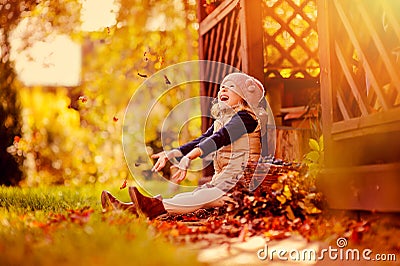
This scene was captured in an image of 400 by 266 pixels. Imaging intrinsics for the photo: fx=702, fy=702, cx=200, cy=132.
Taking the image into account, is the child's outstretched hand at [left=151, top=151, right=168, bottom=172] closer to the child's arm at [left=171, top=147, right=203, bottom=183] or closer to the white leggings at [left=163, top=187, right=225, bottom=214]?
the child's arm at [left=171, top=147, right=203, bottom=183]

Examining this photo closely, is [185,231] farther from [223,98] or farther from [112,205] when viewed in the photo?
[223,98]

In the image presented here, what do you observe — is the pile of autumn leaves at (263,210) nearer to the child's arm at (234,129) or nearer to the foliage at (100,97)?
the child's arm at (234,129)

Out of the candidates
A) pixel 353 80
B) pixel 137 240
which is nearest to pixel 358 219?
Result: pixel 353 80

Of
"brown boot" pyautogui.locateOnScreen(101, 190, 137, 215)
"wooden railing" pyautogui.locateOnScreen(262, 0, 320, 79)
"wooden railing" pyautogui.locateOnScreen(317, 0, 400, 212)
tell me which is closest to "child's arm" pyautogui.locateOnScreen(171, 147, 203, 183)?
"brown boot" pyautogui.locateOnScreen(101, 190, 137, 215)

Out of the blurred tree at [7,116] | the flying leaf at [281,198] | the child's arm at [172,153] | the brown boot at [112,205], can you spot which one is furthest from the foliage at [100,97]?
the flying leaf at [281,198]

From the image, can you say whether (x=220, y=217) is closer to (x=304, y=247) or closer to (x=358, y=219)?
(x=358, y=219)

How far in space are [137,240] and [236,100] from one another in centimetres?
226

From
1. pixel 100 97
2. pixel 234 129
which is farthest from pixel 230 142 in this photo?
pixel 100 97

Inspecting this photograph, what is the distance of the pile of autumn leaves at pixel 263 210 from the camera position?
147 inches

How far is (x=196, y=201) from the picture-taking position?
475 centimetres

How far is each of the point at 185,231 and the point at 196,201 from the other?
1.14 meters

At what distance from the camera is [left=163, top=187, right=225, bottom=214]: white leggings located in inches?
186

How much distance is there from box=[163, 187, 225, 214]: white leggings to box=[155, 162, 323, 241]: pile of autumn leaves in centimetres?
6

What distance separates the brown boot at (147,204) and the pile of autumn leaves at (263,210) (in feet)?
0.22
